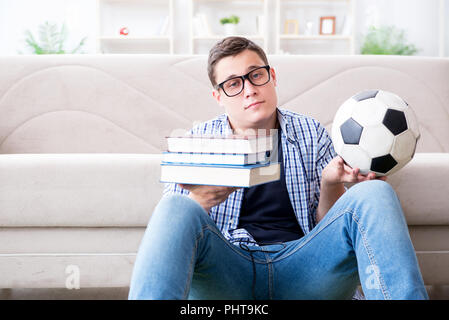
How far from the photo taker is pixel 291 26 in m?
4.80

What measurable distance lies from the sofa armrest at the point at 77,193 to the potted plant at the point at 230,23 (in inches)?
139

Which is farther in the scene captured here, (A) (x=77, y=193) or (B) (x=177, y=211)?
(A) (x=77, y=193)

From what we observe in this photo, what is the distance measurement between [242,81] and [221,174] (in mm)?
341

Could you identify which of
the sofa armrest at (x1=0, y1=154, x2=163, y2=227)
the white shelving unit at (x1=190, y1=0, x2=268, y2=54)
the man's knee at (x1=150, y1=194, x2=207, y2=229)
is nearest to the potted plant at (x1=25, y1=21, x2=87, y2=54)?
the white shelving unit at (x1=190, y1=0, x2=268, y2=54)

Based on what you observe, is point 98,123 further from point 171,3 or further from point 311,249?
point 171,3

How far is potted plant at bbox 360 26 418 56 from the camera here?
454 centimetres

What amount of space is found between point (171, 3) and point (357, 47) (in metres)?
2.12

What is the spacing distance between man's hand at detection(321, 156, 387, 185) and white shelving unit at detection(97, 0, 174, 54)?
4.06 metres

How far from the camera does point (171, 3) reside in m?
4.56

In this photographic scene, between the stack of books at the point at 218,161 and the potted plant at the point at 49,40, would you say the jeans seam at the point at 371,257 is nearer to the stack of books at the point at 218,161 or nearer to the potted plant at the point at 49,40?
the stack of books at the point at 218,161

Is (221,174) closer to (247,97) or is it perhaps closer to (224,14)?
(247,97)

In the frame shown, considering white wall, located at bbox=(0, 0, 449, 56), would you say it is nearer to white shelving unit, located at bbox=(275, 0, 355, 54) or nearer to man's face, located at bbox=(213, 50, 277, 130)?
white shelving unit, located at bbox=(275, 0, 355, 54)

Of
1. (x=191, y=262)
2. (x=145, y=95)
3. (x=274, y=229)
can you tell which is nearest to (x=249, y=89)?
(x=274, y=229)
